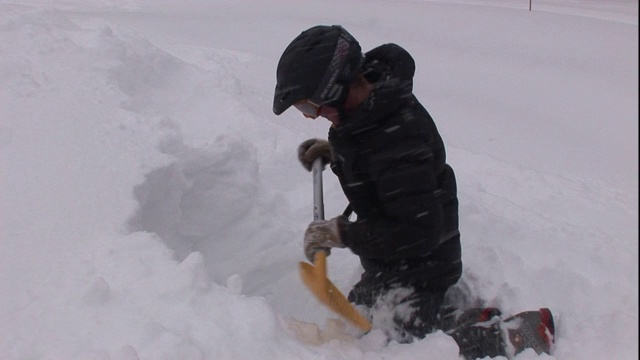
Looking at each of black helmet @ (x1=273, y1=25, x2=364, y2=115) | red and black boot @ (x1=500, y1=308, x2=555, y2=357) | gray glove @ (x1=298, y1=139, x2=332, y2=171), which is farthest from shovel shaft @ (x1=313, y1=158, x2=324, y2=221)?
red and black boot @ (x1=500, y1=308, x2=555, y2=357)

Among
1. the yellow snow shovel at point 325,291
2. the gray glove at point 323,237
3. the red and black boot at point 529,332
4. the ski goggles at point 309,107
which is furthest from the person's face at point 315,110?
the red and black boot at point 529,332

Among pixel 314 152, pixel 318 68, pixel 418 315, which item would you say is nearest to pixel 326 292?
pixel 418 315

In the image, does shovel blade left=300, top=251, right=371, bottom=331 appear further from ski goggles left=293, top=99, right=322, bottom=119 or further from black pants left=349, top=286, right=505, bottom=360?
ski goggles left=293, top=99, right=322, bottom=119

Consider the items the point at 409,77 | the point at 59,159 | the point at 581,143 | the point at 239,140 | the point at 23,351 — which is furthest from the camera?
the point at 581,143

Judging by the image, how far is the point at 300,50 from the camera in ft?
6.51

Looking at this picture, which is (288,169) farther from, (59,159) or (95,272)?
(95,272)

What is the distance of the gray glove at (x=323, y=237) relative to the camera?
2.24m

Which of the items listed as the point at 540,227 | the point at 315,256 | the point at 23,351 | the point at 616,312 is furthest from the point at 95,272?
the point at 540,227

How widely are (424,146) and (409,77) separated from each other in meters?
0.26

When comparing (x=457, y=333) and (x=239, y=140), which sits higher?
(x=239, y=140)

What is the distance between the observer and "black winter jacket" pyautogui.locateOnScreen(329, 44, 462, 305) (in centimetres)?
204

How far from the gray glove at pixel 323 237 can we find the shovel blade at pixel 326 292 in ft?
0.11

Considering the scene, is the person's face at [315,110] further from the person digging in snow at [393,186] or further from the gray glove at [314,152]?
the gray glove at [314,152]

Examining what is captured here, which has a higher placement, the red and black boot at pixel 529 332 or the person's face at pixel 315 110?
the person's face at pixel 315 110
